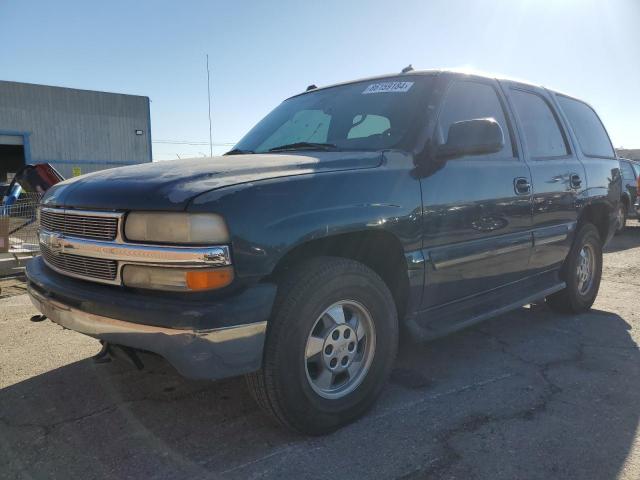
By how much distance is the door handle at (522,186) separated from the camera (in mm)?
3568

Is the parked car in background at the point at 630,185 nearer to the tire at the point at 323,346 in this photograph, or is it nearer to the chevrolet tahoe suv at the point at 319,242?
the chevrolet tahoe suv at the point at 319,242

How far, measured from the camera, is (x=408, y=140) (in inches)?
117

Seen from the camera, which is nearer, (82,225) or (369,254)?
(82,225)

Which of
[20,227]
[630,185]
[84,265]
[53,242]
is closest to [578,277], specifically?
[84,265]

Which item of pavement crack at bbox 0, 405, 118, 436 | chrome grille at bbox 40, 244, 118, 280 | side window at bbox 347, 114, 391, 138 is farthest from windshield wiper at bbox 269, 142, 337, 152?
pavement crack at bbox 0, 405, 118, 436

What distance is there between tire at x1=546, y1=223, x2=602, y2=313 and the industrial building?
2770 centimetres

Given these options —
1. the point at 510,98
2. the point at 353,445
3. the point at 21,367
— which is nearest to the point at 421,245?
the point at 353,445

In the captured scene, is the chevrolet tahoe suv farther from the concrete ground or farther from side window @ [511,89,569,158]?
the concrete ground

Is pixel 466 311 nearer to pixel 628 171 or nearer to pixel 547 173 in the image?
pixel 547 173

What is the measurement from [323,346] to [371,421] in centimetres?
54

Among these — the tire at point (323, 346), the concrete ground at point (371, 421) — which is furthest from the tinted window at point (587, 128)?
the tire at point (323, 346)

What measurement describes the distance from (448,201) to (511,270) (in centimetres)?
100

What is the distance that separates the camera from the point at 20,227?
6.64m

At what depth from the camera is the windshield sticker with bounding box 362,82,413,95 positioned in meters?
3.35
